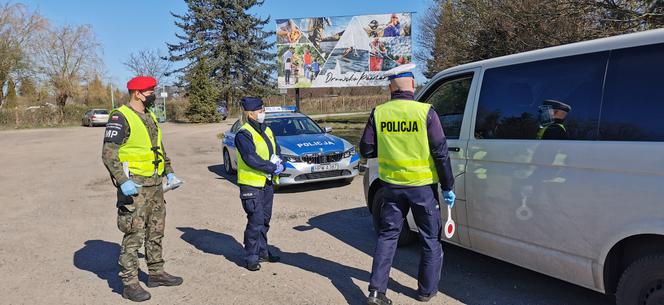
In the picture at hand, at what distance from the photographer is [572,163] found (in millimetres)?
3236

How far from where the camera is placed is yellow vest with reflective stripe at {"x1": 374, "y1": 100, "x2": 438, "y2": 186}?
3.59m

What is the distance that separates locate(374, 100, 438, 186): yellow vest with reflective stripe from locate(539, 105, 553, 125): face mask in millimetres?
836

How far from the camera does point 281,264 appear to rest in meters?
5.02

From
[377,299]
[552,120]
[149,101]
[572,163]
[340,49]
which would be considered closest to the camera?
[572,163]

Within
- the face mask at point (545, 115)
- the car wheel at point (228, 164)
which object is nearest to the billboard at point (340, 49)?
the car wheel at point (228, 164)

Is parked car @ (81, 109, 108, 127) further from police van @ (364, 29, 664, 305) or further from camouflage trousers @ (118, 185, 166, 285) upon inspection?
police van @ (364, 29, 664, 305)

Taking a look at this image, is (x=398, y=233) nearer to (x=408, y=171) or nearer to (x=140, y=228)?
(x=408, y=171)

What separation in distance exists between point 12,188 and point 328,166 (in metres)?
6.83

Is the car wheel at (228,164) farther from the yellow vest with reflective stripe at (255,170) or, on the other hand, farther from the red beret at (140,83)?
the red beret at (140,83)

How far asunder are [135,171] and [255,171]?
1.15 metres

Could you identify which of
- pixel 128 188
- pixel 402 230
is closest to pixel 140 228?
pixel 128 188

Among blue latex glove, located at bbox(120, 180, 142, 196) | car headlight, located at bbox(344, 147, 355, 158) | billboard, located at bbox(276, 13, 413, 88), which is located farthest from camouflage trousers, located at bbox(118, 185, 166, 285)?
billboard, located at bbox(276, 13, 413, 88)

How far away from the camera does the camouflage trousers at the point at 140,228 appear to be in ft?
13.4

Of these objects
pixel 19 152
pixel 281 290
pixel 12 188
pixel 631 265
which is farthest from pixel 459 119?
pixel 19 152
